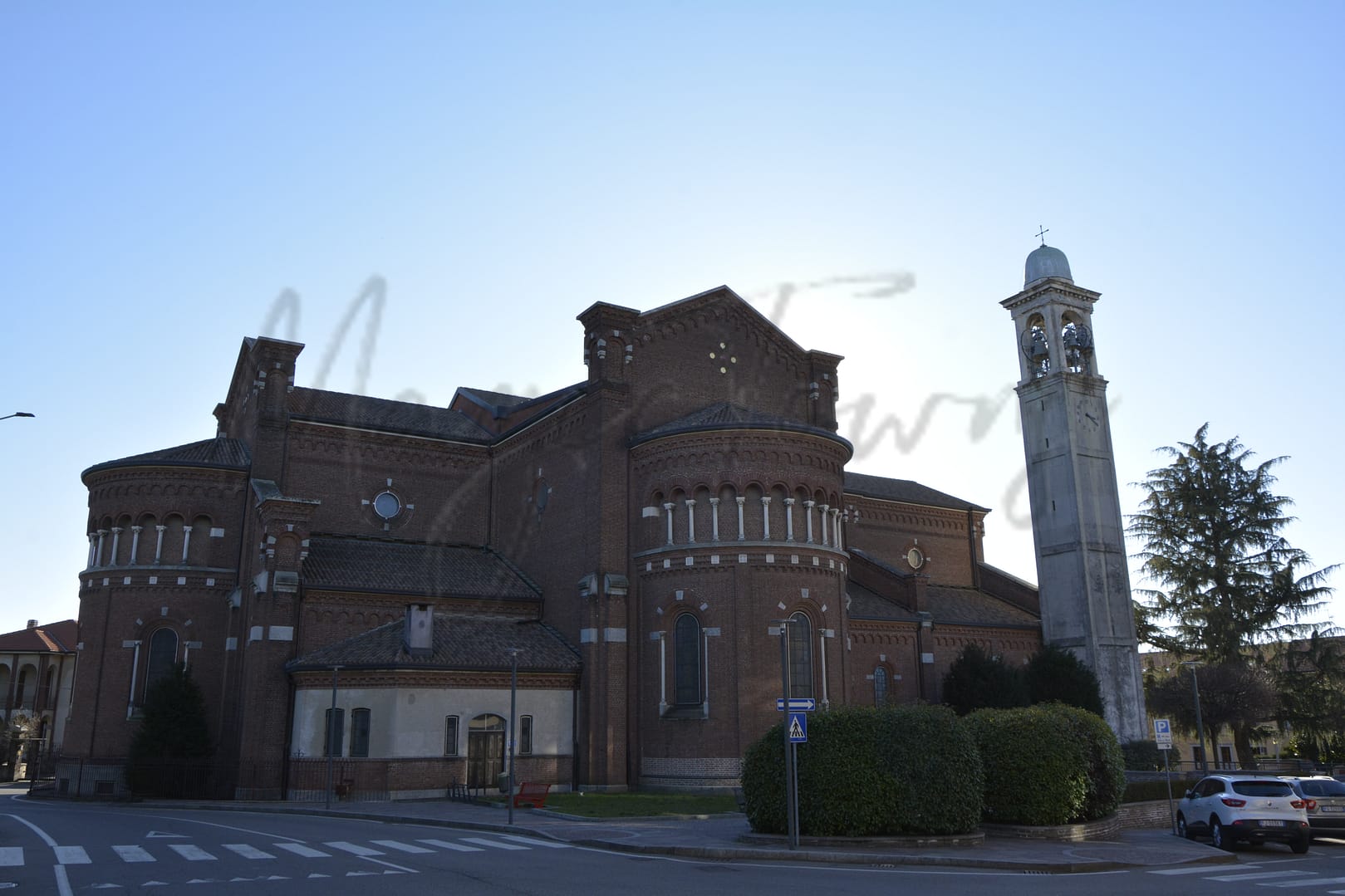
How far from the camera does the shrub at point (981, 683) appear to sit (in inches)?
1721

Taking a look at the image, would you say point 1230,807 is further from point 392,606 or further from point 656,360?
point 392,606

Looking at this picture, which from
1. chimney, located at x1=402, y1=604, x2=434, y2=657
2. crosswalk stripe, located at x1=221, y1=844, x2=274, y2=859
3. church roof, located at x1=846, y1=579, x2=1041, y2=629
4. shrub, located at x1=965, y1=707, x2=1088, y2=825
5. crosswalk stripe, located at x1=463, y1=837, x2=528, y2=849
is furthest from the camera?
church roof, located at x1=846, y1=579, x2=1041, y2=629

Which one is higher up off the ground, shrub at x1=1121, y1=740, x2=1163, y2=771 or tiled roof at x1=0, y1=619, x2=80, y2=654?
tiled roof at x1=0, y1=619, x2=80, y2=654

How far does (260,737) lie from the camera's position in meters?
35.4

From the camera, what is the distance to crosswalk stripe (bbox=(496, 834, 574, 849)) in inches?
857

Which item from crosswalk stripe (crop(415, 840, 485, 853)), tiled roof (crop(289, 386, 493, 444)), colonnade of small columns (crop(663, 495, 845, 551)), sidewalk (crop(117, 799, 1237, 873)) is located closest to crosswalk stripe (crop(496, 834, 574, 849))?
sidewalk (crop(117, 799, 1237, 873))

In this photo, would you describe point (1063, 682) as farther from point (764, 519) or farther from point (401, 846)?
point (401, 846)

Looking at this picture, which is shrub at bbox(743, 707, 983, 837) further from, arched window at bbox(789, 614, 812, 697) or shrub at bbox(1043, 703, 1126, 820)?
arched window at bbox(789, 614, 812, 697)

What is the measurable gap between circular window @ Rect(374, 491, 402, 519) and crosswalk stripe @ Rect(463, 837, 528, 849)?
23.7 metres

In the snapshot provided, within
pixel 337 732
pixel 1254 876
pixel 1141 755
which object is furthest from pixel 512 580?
pixel 1254 876

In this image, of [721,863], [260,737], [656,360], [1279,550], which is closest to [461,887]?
[721,863]

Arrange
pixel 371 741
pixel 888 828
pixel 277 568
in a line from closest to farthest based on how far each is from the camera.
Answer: pixel 888 828 → pixel 371 741 → pixel 277 568

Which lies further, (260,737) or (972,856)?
(260,737)

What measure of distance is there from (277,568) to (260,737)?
5.98m
